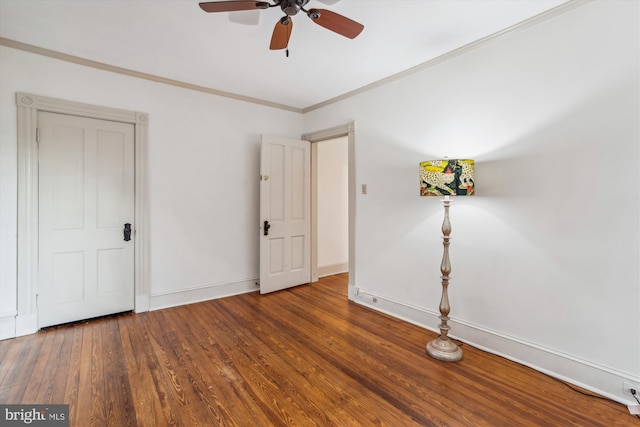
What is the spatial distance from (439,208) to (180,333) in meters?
2.77

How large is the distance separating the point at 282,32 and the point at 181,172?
2223 mm

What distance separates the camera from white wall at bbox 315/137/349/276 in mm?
5082

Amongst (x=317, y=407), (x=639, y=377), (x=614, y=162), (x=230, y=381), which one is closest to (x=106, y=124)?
(x=230, y=381)

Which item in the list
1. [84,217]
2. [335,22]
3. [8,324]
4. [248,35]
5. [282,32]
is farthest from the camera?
[84,217]

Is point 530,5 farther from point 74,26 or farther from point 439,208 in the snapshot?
point 74,26

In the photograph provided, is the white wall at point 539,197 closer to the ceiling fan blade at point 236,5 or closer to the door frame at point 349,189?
the door frame at point 349,189

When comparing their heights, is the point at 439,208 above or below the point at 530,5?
below

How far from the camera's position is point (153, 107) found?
3.44m

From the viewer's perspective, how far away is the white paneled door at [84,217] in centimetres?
294

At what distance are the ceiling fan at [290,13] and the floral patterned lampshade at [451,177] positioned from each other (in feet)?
3.81

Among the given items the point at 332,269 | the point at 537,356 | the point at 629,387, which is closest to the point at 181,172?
the point at 332,269

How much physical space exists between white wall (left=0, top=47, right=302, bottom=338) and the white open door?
0.74 feet

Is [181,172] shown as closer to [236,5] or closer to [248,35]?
[248,35]

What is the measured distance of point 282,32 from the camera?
6.86 ft
